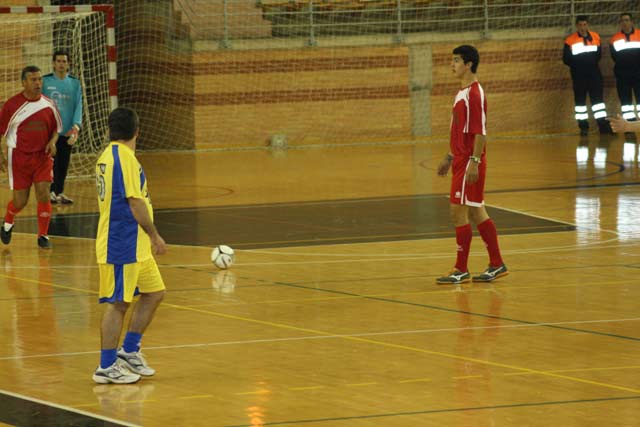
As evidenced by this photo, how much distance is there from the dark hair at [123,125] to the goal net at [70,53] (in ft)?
54.0

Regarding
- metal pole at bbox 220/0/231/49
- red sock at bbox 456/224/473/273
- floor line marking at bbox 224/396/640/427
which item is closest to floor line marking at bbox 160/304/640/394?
floor line marking at bbox 224/396/640/427

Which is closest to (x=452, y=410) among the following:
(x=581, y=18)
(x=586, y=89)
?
(x=581, y=18)

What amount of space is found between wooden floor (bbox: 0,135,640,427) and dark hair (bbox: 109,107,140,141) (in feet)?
4.54

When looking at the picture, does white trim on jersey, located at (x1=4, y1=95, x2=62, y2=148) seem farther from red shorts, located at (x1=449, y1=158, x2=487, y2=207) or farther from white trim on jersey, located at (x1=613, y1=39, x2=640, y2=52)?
white trim on jersey, located at (x1=613, y1=39, x2=640, y2=52)

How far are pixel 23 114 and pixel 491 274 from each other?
5.47m

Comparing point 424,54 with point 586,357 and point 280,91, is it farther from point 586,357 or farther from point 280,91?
point 586,357

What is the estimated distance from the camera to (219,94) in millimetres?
26297

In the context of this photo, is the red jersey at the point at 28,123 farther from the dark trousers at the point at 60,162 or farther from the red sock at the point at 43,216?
the dark trousers at the point at 60,162

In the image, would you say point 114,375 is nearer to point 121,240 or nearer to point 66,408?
point 66,408

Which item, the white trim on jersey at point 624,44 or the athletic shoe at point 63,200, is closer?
the athletic shoe at point 63,200

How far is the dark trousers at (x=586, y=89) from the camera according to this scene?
2753cm

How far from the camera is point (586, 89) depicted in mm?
27734

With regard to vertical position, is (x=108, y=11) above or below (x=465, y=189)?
above

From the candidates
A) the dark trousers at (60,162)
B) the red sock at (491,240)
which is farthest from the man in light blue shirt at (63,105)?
the red sock at (491,240)
